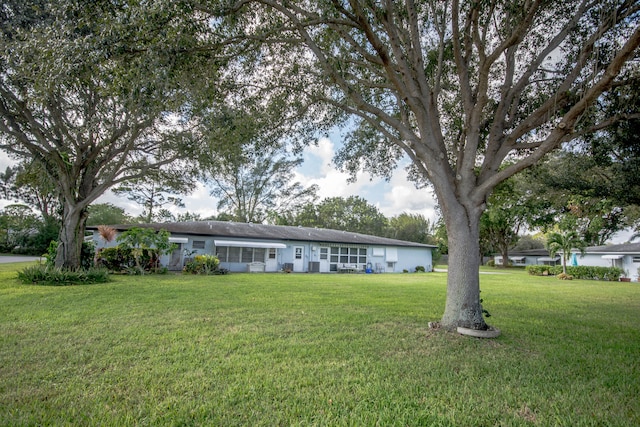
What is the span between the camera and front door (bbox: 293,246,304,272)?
2122 centimetres

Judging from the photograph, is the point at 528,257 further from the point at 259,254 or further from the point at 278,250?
the point at 259,254

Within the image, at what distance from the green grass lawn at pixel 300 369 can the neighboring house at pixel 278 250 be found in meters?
11.8

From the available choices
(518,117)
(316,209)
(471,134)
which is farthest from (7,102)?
(316,209)

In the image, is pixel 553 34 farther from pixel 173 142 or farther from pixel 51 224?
pixel 51 224

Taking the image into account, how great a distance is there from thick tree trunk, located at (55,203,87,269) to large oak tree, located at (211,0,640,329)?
1046cm

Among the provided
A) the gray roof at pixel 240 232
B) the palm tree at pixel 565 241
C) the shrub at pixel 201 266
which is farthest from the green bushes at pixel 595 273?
the shrub at pixel 201 266

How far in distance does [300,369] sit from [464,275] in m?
3.18

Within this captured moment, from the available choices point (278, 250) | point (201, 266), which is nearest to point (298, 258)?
point (278, 250)

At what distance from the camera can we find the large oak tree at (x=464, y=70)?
5090 millimetres

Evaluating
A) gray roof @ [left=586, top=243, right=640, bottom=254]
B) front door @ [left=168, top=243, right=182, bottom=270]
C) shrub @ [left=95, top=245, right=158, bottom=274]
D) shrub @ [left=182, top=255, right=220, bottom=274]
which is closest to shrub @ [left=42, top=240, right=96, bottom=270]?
shrub @ [left=95, top=245, right=158, bottom=274]

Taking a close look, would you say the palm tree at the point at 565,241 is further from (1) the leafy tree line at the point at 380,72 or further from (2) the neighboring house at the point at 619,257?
(1) the leafy tree line at the point at 380,72

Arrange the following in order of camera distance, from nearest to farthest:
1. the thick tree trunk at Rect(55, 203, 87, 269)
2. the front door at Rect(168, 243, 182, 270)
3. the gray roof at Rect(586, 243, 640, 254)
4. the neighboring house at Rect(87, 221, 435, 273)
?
1. the thick tree trunk at Rect(55, 203, 87, 269)
2. the front door at Rect(168, 243, 182, 270)
3. the neighboring house at Rect(87, 221, 435, 273)
4. the gray roof at Rect(586, 243, 640, 254)

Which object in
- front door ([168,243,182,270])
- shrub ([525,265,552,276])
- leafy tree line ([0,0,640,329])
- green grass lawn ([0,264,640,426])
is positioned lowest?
shrub ([525,265,552,276])

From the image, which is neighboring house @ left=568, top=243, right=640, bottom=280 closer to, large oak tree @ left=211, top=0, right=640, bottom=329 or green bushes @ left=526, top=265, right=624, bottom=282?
green bushes @ left=526, top=265, right=624, bottom=282
